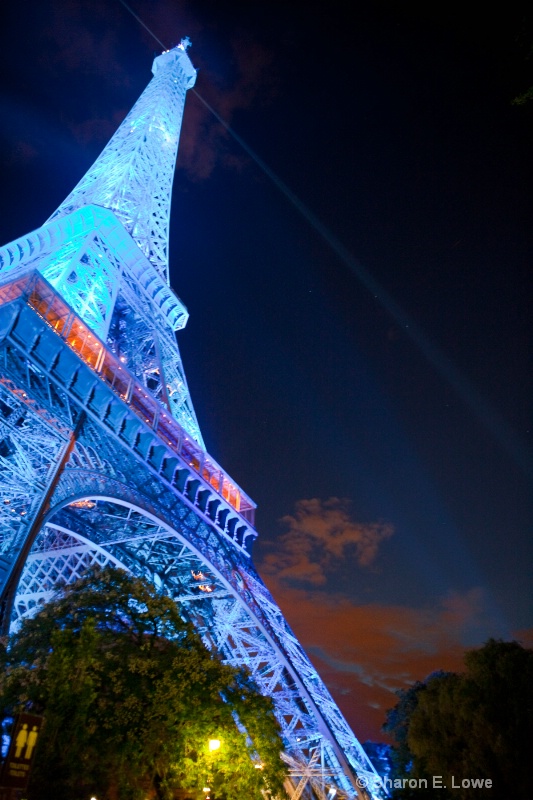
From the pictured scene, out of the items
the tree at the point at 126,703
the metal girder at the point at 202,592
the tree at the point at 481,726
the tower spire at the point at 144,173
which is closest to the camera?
the tree at the point at 126,703

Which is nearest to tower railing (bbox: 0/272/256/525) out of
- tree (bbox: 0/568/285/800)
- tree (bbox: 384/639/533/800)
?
tree (bbox: 0/568/285/800)

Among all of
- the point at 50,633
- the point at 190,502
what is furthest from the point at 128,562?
the point at 50,633

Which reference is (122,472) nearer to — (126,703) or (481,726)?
(126,703)

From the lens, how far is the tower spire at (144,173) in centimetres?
4191

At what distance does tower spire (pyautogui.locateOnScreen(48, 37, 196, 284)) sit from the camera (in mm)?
41906

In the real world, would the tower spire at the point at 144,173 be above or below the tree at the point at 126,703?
above

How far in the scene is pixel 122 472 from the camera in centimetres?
2481

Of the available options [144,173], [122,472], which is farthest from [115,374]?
[144,173]

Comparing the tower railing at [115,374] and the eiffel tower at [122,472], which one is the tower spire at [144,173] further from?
the tower railing at [115,374]

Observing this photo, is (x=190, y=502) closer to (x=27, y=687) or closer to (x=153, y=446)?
(x=153, y=446)

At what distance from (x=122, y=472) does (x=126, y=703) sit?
41.6ft

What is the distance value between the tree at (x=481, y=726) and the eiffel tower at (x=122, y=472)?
525 cm

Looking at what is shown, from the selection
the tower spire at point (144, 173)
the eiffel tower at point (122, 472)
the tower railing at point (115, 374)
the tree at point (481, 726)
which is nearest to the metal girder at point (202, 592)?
the eiffel tower at point (122, 472)

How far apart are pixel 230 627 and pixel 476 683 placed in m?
12.6
